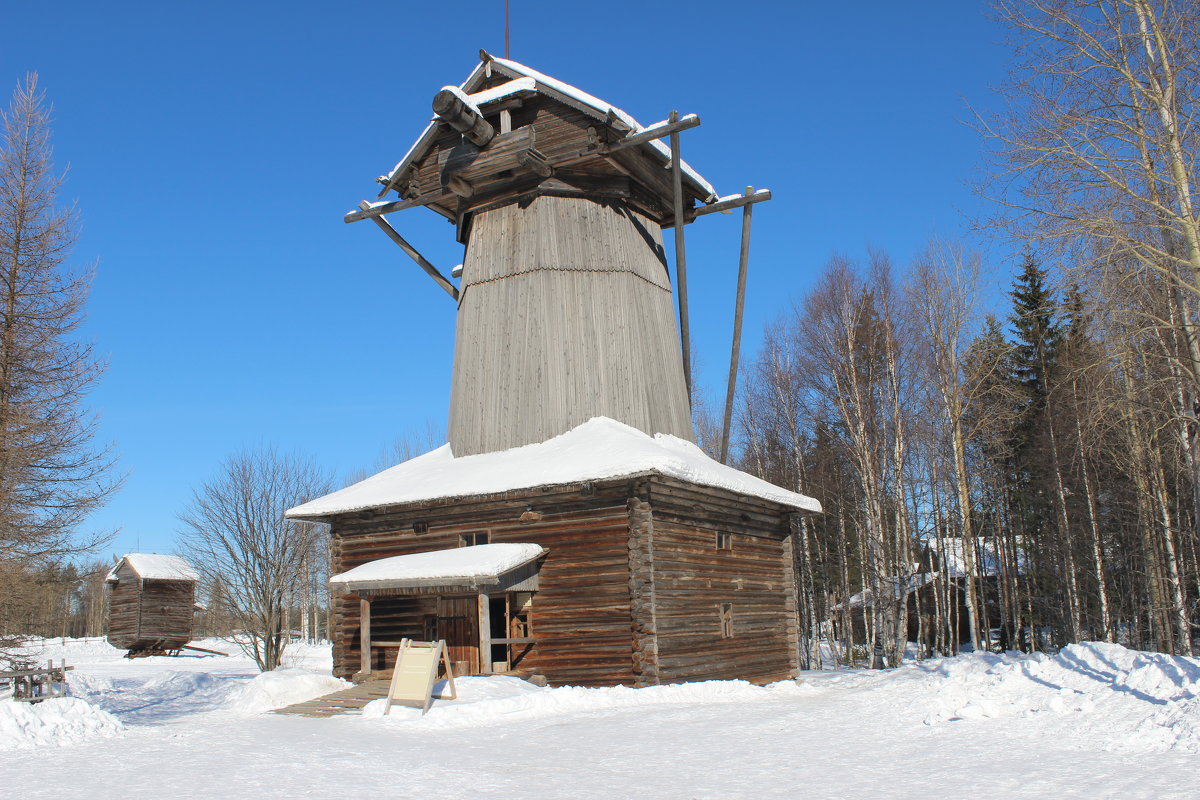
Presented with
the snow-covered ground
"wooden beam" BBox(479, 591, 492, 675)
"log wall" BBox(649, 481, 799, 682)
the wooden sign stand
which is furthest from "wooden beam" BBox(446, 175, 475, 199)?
the snow-covered ground

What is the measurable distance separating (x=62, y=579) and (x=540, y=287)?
1231cm

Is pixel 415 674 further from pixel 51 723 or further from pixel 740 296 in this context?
pixel 740 296

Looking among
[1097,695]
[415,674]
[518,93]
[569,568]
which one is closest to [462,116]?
[518,93]

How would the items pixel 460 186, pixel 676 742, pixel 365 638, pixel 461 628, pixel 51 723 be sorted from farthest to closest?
pixel 460 186 → pixel 461 628 → pixel 365 638 → pixel 51 723 → pixel 676 742

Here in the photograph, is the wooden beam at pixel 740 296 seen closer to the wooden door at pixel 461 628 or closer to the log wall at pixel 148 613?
the wooden door at pixel 461 628

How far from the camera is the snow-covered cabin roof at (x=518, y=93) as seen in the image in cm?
1873

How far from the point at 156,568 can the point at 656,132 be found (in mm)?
37134

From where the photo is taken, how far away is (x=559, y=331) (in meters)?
19.4

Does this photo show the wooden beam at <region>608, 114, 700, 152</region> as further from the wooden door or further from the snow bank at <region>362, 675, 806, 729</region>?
the snow bank at <region>362, 675, 806, 729</region>

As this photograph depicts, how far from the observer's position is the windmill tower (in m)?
19.1

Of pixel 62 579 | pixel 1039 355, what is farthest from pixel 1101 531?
pixel 62 579

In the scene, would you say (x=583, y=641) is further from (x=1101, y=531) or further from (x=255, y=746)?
(x=1101, y=531)

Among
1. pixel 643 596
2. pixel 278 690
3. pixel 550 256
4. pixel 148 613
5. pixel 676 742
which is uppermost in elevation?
pixel 550 256

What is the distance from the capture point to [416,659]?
45.9ft
